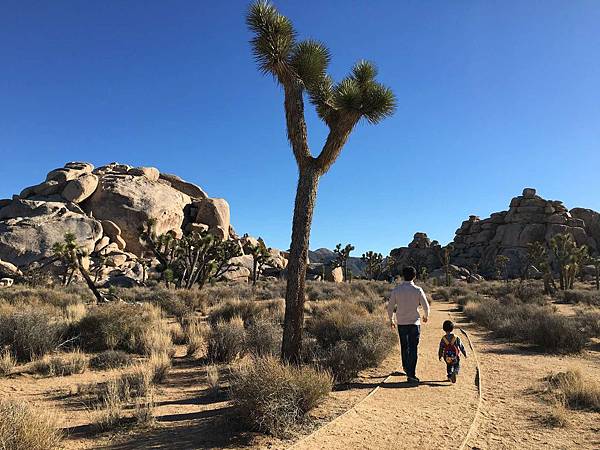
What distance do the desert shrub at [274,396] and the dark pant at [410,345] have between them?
7.03ft

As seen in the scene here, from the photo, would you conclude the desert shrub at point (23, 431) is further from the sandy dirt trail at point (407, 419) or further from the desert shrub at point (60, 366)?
the desert shrub at point (60, 366)

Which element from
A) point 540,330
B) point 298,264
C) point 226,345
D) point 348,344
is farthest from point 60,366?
point 540,330

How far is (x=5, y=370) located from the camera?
796cm

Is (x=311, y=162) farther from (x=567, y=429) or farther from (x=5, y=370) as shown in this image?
(x=5, y=370)

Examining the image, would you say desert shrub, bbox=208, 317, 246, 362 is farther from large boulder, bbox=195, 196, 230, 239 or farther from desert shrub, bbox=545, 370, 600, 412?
large boulder, bbox=195, 196, 230, 239

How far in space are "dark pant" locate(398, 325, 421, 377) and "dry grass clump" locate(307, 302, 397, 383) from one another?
1.00 m

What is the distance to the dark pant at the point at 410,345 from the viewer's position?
739cm

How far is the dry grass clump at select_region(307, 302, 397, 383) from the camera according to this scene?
790 cm

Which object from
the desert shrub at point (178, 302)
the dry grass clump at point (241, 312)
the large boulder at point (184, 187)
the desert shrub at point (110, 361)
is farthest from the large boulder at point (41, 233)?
the desert shrub at point (110, 361)

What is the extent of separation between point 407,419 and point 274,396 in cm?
184

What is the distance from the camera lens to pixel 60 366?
841 centimetres

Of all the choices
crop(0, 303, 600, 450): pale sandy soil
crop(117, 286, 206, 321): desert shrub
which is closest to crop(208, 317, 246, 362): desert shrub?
crop(0, 303, 600, 450): pale sandy soil

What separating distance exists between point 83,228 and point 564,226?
71011mm

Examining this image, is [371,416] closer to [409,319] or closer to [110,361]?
[409,319]
